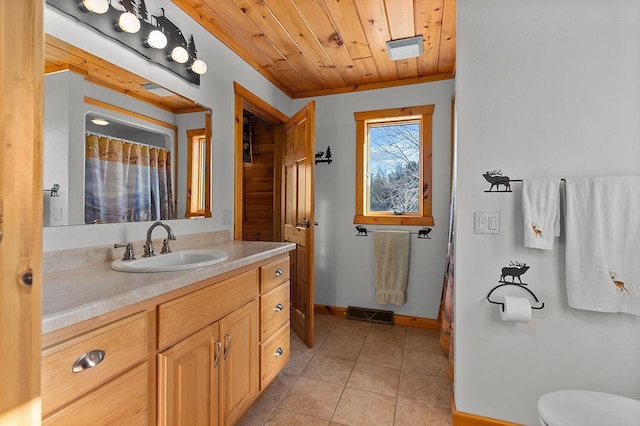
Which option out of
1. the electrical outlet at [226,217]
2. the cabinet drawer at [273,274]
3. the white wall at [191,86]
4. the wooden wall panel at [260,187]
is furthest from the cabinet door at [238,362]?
the wooden wall panel at [260,187]

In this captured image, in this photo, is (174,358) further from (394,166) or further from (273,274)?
(394,166)

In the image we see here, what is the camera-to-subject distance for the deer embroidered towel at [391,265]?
303 centimetres

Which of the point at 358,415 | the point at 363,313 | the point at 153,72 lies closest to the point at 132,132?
the point at 153,72

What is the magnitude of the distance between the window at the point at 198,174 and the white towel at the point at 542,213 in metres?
1.86

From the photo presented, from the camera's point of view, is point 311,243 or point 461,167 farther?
point 311,243

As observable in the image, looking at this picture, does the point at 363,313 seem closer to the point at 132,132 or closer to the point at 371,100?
the point at 371,100

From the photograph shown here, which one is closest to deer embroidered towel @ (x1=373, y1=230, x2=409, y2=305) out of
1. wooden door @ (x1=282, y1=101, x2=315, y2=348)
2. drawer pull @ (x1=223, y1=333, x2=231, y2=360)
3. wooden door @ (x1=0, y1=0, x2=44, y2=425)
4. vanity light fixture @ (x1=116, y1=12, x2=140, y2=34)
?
wooden door @ (x1=282, y1=101, x2=315, y2=348)

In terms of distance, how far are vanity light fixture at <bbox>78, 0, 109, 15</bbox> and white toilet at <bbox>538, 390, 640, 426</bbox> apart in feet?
8.26

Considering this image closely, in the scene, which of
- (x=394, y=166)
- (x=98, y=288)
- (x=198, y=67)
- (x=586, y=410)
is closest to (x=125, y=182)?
(x=98, y=288)

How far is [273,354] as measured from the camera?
1917mm

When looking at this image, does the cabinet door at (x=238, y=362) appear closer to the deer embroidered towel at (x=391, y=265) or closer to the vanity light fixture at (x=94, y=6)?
the vanity light fixture at (x=94, y=6)

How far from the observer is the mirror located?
1300 mm

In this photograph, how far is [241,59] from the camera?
2545mm

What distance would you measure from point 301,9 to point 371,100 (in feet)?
4.58
